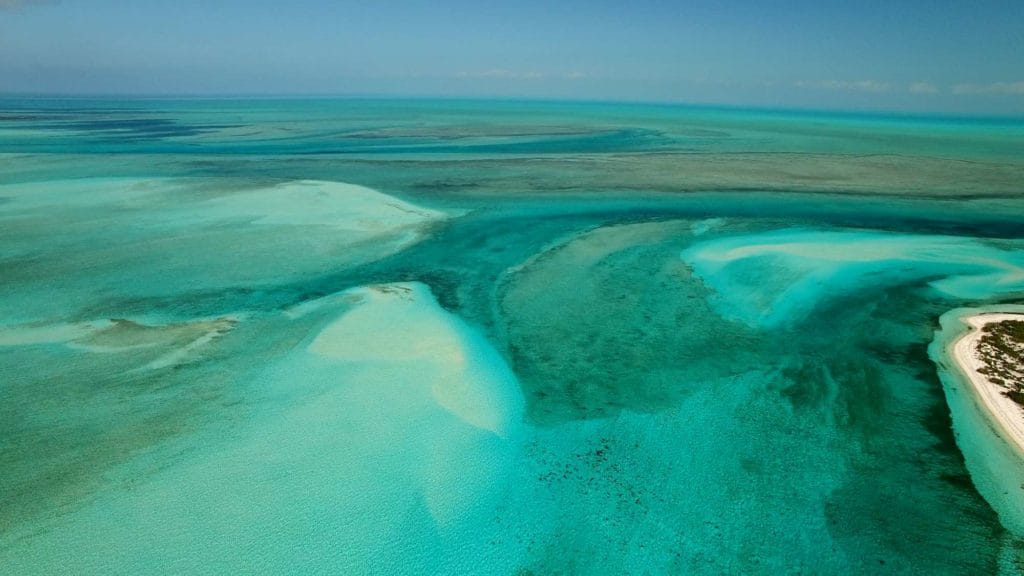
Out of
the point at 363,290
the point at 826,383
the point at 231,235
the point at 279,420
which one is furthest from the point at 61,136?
the point at 826,383

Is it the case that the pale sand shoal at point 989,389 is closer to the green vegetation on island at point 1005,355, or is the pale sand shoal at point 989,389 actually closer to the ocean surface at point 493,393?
the green vegetation on island at point 1005,355

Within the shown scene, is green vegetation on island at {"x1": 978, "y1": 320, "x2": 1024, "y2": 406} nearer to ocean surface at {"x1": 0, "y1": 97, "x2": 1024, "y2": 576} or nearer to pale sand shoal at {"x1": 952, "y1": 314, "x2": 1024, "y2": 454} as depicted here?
pale sand shoal at {"x1": 952, "y1": 314, "x2": 1024, "y2": 454}

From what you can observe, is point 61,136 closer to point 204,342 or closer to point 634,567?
point 204,342

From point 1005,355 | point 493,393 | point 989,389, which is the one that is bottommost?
point 493,393

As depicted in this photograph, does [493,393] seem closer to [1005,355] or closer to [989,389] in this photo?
[989,389]

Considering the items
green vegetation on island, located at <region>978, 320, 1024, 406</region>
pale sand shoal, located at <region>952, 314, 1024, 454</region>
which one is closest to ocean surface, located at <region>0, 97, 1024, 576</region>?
pale sand shoal, located at <region>952, 314, 1024, 454</region>

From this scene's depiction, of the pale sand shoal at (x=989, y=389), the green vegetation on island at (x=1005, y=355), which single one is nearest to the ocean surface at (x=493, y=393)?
the pale sand shoal at (x=989, y=389)

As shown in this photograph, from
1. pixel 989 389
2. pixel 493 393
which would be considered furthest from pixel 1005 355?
pixel 493 393
